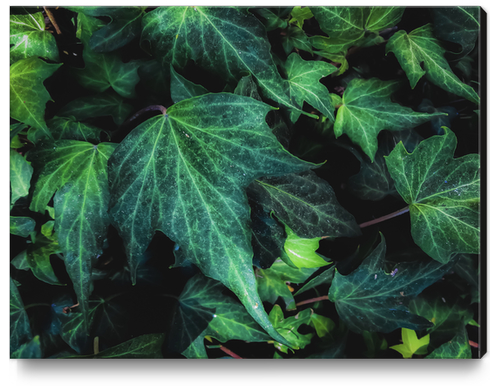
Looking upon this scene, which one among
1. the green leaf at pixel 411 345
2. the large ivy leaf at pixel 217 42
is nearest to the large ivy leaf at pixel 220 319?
the green leaf at pixel 411 345

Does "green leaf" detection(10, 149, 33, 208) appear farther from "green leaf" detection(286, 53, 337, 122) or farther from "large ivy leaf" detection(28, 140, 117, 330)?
"green leaf" detection(286, 53, 337, 122)

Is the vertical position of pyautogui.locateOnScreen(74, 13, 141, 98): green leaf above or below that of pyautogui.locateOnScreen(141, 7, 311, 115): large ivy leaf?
below

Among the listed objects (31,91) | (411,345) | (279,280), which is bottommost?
(411,345)

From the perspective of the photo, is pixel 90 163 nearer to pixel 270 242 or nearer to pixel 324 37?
pixel 270 242

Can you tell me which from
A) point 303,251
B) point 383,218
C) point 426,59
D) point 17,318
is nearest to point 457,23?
point 426,59

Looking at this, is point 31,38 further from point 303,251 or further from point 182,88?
point 303,251

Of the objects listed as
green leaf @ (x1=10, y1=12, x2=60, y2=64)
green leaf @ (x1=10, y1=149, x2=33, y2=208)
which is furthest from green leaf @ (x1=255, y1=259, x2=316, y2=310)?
green leaf @ (x1=10, y1=12, x2=60, y2=64)
